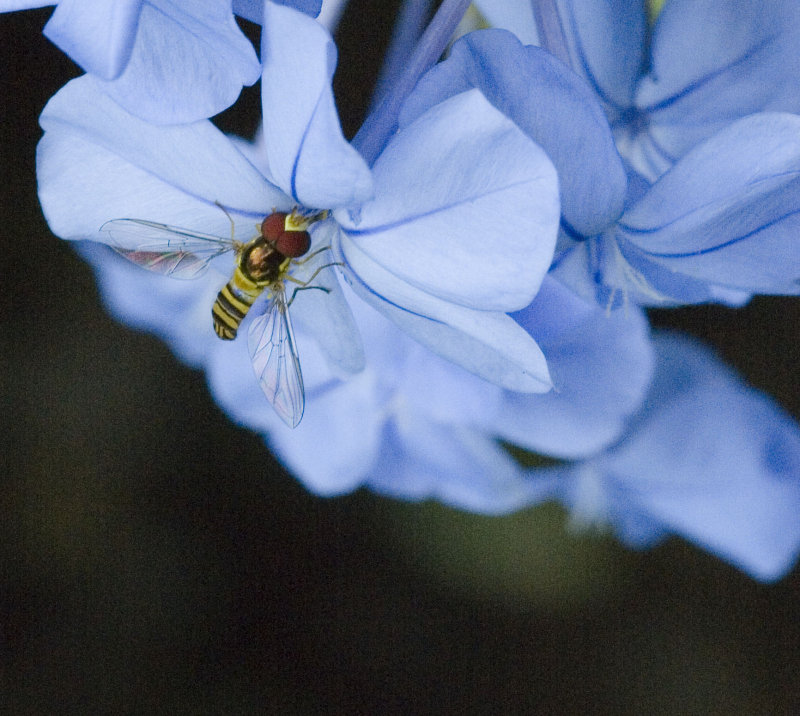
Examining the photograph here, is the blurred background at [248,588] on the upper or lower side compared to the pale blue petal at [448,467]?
lower

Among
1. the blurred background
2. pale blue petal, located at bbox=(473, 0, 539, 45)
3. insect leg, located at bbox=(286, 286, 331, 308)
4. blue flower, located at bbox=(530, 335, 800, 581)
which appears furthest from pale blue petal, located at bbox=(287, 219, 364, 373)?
the blurred background

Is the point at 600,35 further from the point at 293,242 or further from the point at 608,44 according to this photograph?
the point at 293,242

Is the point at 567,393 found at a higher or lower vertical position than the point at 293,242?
lower

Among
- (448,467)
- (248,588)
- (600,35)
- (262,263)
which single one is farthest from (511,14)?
(248,588)

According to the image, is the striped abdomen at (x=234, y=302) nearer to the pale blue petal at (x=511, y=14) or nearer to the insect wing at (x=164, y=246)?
the insect wing at (x=164, y=246)

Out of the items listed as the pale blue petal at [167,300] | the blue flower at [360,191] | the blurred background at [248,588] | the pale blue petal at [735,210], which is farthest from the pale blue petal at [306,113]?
the blurred background at [248,588]

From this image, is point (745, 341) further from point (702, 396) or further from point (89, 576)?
point (89, 576)

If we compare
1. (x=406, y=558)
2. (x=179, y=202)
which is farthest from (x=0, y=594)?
(x=179, y=202)
